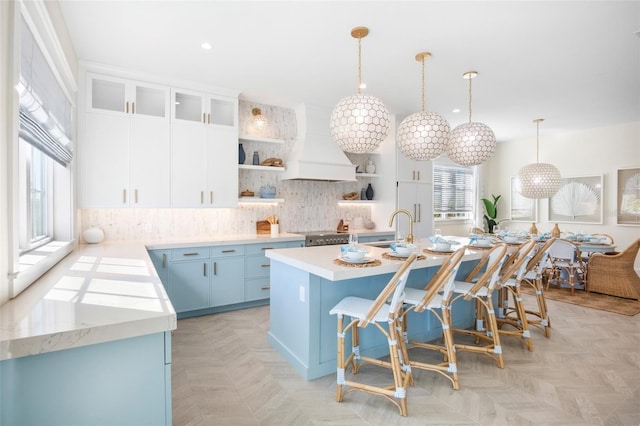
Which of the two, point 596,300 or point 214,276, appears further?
point 596,300

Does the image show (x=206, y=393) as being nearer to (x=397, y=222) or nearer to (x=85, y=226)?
(x=85, y=226)

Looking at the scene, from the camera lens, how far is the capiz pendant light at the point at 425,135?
2.85 meters

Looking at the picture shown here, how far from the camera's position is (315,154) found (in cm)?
471

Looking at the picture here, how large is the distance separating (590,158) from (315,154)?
5.38 metres

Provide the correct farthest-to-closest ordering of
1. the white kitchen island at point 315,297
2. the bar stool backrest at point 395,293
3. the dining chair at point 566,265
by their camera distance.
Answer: the dining chair at point 566,265, the white kitchen island at point 315,297, the bar stool backrest at point 395,293

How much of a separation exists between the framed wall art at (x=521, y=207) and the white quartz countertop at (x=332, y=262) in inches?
201

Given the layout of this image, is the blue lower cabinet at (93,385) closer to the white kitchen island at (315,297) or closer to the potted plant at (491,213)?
the white kitchen island at (315,297)

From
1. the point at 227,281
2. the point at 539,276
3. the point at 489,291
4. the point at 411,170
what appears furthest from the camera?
the point at 411,170

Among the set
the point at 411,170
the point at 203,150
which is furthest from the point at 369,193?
the point at 203,150

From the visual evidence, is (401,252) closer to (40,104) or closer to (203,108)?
(40,104)

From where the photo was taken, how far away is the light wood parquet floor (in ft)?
6.70

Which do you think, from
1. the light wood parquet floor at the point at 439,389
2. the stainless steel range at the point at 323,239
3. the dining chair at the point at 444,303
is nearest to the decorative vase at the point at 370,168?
the stainless steel range at the point at 323,239

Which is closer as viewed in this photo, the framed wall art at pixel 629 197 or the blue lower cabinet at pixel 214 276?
the blue lower cabinet at pixel 214 276

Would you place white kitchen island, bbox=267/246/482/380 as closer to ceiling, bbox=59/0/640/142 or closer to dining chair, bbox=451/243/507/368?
dining chair, bbox=451/243/507/368
